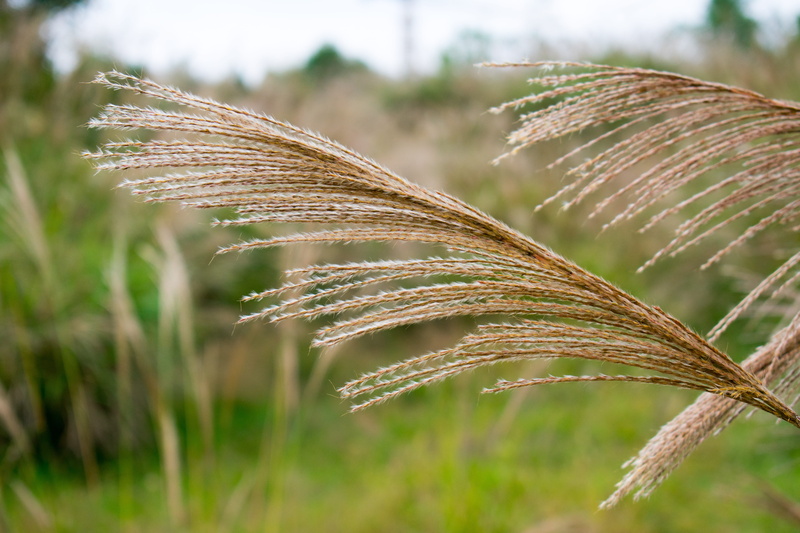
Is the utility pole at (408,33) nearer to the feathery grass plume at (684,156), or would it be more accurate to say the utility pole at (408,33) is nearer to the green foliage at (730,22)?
the green foliage at (730,22)

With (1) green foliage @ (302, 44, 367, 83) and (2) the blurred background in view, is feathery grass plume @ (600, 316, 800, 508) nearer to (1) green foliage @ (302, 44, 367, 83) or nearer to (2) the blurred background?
(2) the blurred background

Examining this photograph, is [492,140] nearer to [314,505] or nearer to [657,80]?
[314,505]

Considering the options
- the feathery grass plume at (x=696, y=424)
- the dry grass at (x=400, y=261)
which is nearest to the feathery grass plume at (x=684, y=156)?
the feathery grass plume at (x=696, y=424)

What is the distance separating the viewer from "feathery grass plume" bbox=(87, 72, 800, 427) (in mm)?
750

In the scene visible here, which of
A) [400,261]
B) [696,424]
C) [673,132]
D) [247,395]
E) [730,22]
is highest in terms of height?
[730,22]

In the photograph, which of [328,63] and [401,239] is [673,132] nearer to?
[401,239]

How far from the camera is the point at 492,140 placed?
1060cm

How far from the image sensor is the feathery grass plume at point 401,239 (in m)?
0.75

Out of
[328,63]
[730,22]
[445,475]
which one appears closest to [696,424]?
[445,475]

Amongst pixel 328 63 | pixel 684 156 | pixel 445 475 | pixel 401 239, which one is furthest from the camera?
pixel 328 63

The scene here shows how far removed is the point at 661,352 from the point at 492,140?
33.1ft

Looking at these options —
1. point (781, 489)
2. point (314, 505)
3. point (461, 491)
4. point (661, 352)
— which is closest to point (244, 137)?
point (661, 352)

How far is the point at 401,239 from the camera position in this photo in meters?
0.79

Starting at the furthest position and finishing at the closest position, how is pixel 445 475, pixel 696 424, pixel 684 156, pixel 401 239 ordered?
1. pixel 445 475
2. pixel 684 156
3. pixel 696 424
4. pixel 401 239
